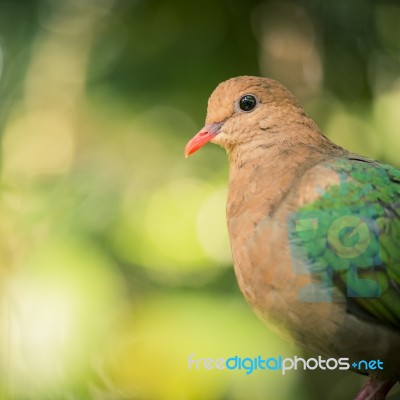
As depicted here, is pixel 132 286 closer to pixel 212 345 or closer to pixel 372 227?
pixel 212 345

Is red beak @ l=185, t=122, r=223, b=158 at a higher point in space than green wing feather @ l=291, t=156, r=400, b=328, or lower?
higher

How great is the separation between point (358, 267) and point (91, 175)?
124cm

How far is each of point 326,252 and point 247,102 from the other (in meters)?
0.32

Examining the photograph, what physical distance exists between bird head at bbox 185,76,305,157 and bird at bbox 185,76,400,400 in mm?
72

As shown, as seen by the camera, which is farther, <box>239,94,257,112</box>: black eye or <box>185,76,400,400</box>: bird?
<box>239,94,257,112</box>: black eye

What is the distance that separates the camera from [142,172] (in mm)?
2289

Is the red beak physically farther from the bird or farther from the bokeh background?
the bokeh background

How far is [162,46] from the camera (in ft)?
7.75

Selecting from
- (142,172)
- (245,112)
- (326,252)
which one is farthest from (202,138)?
(142,172)

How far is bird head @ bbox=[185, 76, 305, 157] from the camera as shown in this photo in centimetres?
124

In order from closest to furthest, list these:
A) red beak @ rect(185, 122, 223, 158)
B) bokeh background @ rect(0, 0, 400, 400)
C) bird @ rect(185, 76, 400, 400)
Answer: bird @ rect(185, 76, 400, 400) < red beak @ rect(185, 122, 223, 158) < bokeh background @ rect(0, 0, 400, 400)

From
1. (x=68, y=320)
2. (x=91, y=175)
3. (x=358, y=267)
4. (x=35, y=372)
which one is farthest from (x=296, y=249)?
(x=91, y=175)

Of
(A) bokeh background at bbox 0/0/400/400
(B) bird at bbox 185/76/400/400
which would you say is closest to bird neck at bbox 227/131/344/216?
(B) bird at bbox 185/76/400/400

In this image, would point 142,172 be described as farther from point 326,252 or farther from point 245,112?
point 326,252
